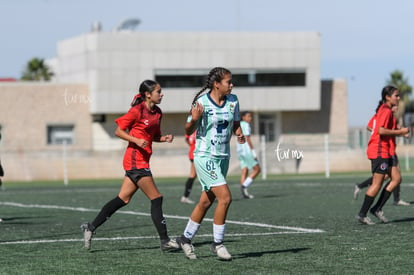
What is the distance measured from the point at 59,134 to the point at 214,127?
169 feet

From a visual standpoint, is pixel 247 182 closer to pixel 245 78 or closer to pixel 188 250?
pixel 188 250

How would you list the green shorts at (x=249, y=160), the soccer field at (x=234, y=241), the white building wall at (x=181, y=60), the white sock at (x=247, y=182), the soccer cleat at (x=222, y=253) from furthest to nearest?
the white building wall at (x=181, y=60), the green shorts at (x=249, y=160), the white sock at (x=247, y=182), the soccer cleat at (x=222, y=253), the soccer field at (x=234, y=241)

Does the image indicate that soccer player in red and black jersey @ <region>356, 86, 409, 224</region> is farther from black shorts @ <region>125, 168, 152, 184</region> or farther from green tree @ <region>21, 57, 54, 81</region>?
green tree @ <region>21, 57, 54, 81</region>

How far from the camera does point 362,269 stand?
849cm

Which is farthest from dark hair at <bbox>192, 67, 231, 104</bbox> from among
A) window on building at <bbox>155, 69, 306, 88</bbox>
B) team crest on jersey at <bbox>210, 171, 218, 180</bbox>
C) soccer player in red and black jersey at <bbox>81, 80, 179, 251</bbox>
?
window on building at <bbox>155, 69, 306, 88</bbox>

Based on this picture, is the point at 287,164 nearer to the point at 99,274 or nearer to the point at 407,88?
the point at 99,274

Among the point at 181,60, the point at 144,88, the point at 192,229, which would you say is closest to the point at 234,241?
the point at 192,229

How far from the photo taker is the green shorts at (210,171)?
9.45 metres

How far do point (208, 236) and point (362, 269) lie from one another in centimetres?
362

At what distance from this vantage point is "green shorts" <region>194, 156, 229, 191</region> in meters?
9.45

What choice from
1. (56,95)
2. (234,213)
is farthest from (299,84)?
(234,213)

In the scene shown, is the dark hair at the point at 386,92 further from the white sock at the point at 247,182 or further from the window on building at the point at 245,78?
the window on building at the point at 245,78

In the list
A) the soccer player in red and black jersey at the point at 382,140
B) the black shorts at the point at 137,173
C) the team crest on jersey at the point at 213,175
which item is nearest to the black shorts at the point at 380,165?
the soccer player in red and black jersey at the point at 382,140

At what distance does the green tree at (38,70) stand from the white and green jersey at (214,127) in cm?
6596
